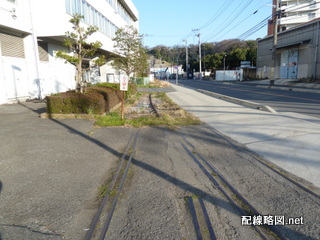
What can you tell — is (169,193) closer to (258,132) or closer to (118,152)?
(118,152)

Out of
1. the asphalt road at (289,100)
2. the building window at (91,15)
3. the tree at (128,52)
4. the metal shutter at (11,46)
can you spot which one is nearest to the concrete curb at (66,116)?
the metal shutter at (11,46)

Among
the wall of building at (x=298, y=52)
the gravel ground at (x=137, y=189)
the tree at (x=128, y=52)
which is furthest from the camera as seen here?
the wall of building at (x=298, y=52)

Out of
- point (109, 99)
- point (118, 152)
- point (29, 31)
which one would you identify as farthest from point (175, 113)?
point (29, 31)

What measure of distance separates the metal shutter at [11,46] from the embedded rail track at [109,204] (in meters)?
12.3

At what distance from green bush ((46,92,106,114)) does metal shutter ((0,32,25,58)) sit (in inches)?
246

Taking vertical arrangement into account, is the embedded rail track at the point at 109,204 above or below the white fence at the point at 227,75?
below

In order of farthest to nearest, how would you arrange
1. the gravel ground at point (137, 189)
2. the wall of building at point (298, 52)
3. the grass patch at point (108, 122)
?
the wall of building at point (298, 52), the grass patch at point (108, 122), the gravel ground at point (137, 189)

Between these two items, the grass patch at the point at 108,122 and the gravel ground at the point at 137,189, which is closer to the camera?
the gravel ground at the point at 137,189

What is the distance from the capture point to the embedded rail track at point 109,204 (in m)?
2.91

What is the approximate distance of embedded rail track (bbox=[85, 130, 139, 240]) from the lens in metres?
2.91

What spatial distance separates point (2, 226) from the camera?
301cm

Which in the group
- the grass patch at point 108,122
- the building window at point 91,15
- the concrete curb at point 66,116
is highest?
the building window at point 91,15

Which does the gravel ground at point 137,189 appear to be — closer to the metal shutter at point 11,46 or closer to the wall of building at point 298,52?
the metal shutter at point 11,46

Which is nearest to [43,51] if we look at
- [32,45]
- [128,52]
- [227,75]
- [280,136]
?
[32,45]
